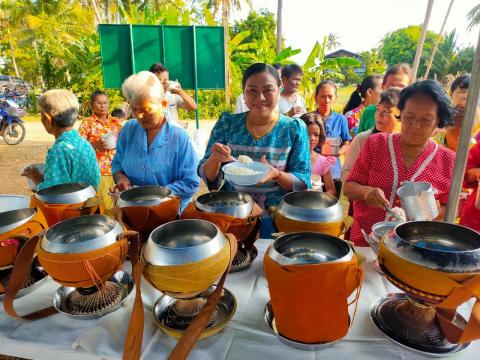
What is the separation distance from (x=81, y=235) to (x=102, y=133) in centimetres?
282

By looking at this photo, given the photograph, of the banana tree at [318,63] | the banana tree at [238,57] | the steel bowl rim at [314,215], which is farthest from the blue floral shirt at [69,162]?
the banana tree at [238,57]

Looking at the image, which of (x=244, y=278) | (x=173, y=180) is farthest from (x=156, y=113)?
(x=244, y=278)

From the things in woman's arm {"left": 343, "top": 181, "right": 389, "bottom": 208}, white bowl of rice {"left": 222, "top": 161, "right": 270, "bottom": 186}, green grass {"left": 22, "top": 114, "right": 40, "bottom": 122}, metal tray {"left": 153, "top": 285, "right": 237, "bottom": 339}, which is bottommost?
green grass {"left": 22, "top": 114, "right": 40, "bottom": 122}

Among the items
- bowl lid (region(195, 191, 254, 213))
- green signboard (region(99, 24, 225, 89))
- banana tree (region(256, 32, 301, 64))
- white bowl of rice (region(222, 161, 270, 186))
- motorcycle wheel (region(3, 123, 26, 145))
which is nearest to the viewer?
bowl lid (region(195, 191, 254, 213))

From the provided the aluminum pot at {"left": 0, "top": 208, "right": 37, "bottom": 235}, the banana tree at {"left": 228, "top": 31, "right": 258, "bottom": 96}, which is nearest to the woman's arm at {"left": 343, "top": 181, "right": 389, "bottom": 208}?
the aluminum pot at {"left": 0, "top": 208, "right": 37, "bottom": 235}

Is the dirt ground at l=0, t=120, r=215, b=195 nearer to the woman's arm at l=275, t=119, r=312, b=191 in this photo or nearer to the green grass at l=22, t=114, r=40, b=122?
the green grass at l=22, t=114, r=40, b=122

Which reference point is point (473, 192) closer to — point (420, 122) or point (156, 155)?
point (420, 122)

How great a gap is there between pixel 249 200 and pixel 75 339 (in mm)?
781

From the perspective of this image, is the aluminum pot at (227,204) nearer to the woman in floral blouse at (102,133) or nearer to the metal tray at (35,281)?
the metal tray at (35,281)

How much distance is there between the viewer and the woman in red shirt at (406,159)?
1607mm

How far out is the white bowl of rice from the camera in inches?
59.9

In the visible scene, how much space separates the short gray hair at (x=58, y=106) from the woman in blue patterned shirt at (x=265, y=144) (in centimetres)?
93

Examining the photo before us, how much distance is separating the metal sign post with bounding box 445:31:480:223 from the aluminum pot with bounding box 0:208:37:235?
1.77m

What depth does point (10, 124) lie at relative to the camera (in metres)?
9.06
